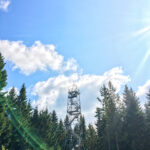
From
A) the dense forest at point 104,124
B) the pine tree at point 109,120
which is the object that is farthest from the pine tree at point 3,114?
the pine tree at point 109,120

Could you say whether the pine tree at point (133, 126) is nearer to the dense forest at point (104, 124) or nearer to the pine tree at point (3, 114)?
the dense forest at point (104, 124)

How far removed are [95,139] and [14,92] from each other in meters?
21.2

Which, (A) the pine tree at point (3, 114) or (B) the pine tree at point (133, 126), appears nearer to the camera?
(A) the pine tree at point (3, 114)

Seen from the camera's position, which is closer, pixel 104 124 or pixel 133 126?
pixel 133 126

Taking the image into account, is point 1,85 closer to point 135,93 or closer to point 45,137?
point 45,137

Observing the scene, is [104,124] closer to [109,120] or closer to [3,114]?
[109,120]

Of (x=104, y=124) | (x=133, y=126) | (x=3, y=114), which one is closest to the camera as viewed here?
(x=3, y=114)

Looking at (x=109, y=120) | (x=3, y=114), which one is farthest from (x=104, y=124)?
(x=3, y=114)

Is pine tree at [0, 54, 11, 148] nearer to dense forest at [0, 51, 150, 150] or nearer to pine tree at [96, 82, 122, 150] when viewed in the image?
dense forest at [0, 51, 150, 150]

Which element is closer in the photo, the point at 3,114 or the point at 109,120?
the point at 3,114

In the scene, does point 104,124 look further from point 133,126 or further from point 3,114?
point 3,114

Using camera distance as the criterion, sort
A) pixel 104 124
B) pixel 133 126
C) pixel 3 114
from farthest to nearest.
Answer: pixel 104 124 → pixel 133 126 → pixel 3 114

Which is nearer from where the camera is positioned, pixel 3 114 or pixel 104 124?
pixel 3 114

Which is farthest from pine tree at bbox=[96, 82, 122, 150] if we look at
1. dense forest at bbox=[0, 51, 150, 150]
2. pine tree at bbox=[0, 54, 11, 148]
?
pine tree at bbox=[0, 54, 11, 148]
